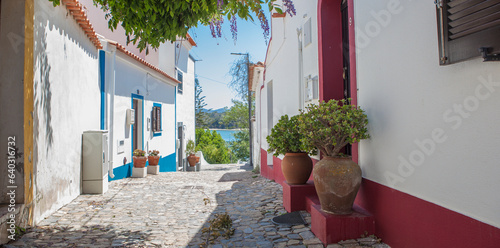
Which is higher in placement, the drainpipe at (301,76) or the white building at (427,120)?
the drainpipe at (301,76)

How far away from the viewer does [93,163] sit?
21.0 ft

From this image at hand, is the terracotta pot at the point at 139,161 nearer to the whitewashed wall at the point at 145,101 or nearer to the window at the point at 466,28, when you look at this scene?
the whitewashed wall at the point at 145,101

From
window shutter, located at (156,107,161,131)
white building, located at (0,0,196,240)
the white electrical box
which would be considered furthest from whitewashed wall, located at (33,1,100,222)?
window shutter, located at (156,107,161,131)

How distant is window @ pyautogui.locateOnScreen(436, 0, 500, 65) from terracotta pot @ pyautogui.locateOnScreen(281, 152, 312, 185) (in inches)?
107

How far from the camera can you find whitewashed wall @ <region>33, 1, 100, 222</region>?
14.2 ft

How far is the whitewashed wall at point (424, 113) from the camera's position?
199 centimetres

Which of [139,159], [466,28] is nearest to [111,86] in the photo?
[139,159]

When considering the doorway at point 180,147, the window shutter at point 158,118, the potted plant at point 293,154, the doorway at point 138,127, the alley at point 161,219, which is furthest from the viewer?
the doorway at point 180,147

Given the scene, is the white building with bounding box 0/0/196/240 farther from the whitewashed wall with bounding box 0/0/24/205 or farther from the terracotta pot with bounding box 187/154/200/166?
the terracotta pot with bounding box 187/154/200/166

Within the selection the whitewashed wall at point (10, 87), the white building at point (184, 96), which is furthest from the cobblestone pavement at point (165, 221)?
the white building at point (184, 96)

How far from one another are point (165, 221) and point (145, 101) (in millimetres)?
7551

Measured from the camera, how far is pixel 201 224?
448 centimetres

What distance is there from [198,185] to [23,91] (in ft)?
15.7

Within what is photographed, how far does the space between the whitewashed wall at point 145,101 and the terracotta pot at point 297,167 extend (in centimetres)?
576
